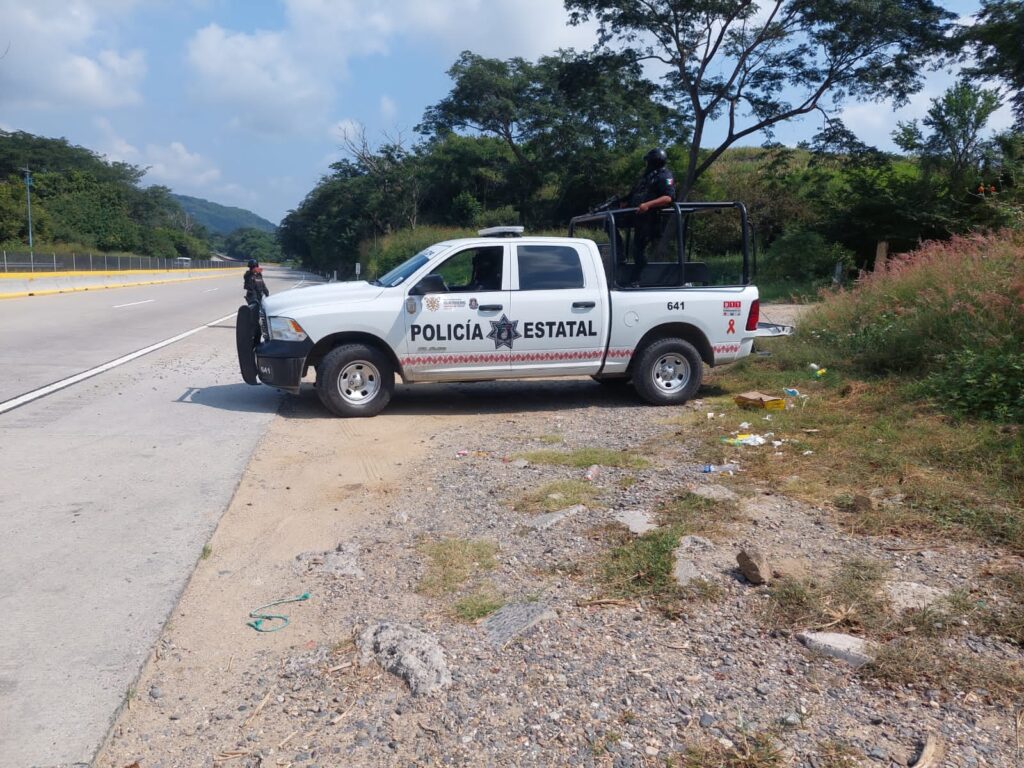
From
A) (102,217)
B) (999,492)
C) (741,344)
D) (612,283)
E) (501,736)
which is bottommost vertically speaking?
(501,736)

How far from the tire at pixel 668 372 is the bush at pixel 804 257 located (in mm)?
17138

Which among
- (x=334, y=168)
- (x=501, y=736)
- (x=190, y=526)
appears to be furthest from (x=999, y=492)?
(x=334, y=168)

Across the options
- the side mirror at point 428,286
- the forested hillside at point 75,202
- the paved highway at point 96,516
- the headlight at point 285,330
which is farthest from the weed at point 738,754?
the forested hillside at point 75,202

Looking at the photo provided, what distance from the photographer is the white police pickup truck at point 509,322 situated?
874 cm

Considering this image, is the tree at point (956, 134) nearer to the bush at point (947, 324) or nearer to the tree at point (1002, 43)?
the tree at point (1002, 43)

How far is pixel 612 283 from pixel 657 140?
1259 inches

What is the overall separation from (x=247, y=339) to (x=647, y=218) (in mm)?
4809

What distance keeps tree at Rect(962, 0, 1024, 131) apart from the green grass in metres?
20.9

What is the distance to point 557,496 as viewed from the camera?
5.95 metres

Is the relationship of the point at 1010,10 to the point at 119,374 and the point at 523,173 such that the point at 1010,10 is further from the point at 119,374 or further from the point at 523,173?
the point at 523,173

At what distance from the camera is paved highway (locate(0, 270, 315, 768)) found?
11.3ft

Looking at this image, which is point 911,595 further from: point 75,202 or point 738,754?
point 75,202

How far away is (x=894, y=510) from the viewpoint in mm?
5379

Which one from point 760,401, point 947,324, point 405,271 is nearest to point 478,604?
point 760,401
